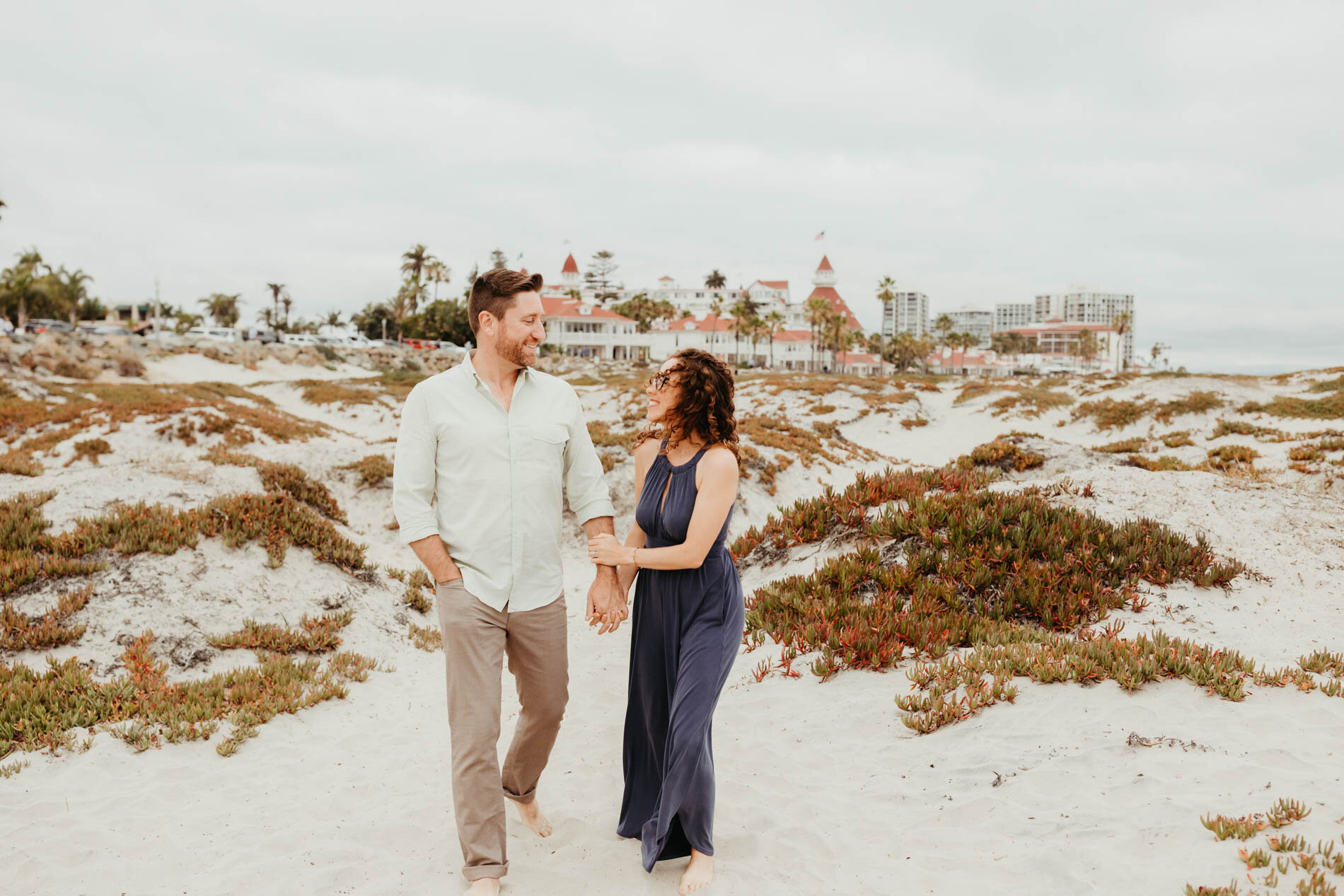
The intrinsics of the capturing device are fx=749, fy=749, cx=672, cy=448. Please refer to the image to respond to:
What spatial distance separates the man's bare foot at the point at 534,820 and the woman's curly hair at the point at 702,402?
2.44 metres

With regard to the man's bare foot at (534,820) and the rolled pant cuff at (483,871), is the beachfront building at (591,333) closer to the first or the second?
the man's bare foot at (534,820)

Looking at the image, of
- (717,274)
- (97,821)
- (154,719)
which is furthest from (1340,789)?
(717,274)

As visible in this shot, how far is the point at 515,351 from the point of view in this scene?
408 cm

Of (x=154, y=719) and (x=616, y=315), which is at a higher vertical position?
(x=616, y=315)

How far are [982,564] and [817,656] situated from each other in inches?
86.5

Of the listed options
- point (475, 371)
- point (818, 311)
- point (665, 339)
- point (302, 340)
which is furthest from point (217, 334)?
point (475, 371)

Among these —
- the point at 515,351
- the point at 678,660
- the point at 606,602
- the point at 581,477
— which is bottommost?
the point at 678,660

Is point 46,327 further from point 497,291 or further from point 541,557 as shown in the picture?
point 541,557

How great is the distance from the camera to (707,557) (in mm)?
4074

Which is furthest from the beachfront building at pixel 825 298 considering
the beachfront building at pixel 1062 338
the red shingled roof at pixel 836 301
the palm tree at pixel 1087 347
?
the beachfront building at pixel 1062 338

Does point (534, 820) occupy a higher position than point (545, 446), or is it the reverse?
Result: point (545, 446)

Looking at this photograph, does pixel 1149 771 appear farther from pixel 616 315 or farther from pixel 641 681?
pixel 616 315

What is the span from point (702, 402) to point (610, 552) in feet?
3.10

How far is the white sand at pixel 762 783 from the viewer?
13.6 ft
